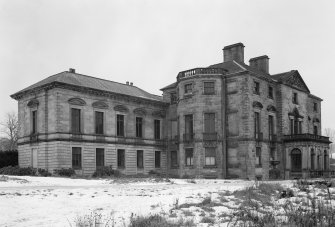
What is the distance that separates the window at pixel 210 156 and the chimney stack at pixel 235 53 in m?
12.3

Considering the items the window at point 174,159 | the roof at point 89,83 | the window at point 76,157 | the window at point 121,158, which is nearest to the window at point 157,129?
the window at point 174,159

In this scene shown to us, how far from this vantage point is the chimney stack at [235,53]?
45750mm

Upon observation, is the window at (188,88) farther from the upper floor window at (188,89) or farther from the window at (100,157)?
the window at (100,157)

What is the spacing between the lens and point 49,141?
35.2 meters

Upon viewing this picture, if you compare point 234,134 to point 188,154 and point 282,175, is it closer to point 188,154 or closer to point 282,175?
point 188,154

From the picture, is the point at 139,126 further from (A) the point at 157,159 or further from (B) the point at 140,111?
(A) the point at 157,159

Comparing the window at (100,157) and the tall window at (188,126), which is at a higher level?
the tall window at (188,126)

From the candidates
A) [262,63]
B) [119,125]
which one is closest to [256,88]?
[262,63]

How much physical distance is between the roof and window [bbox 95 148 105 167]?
587 centimetres

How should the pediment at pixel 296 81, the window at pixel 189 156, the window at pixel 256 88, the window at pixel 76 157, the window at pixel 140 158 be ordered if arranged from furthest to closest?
the pediment at pixel 296 81
the window at pixel 140 158
the window at pixel 256 88
the window at pixel 189 156
the window at pixel 76 157

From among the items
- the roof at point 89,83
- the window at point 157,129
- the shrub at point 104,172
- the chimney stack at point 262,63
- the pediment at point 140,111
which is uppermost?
the chimney stack at point 262,63

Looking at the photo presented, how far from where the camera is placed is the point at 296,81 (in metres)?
46.2

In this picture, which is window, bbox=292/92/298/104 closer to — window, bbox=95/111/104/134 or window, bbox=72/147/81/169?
window, bbox=95/111/104/134

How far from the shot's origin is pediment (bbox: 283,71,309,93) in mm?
44553
